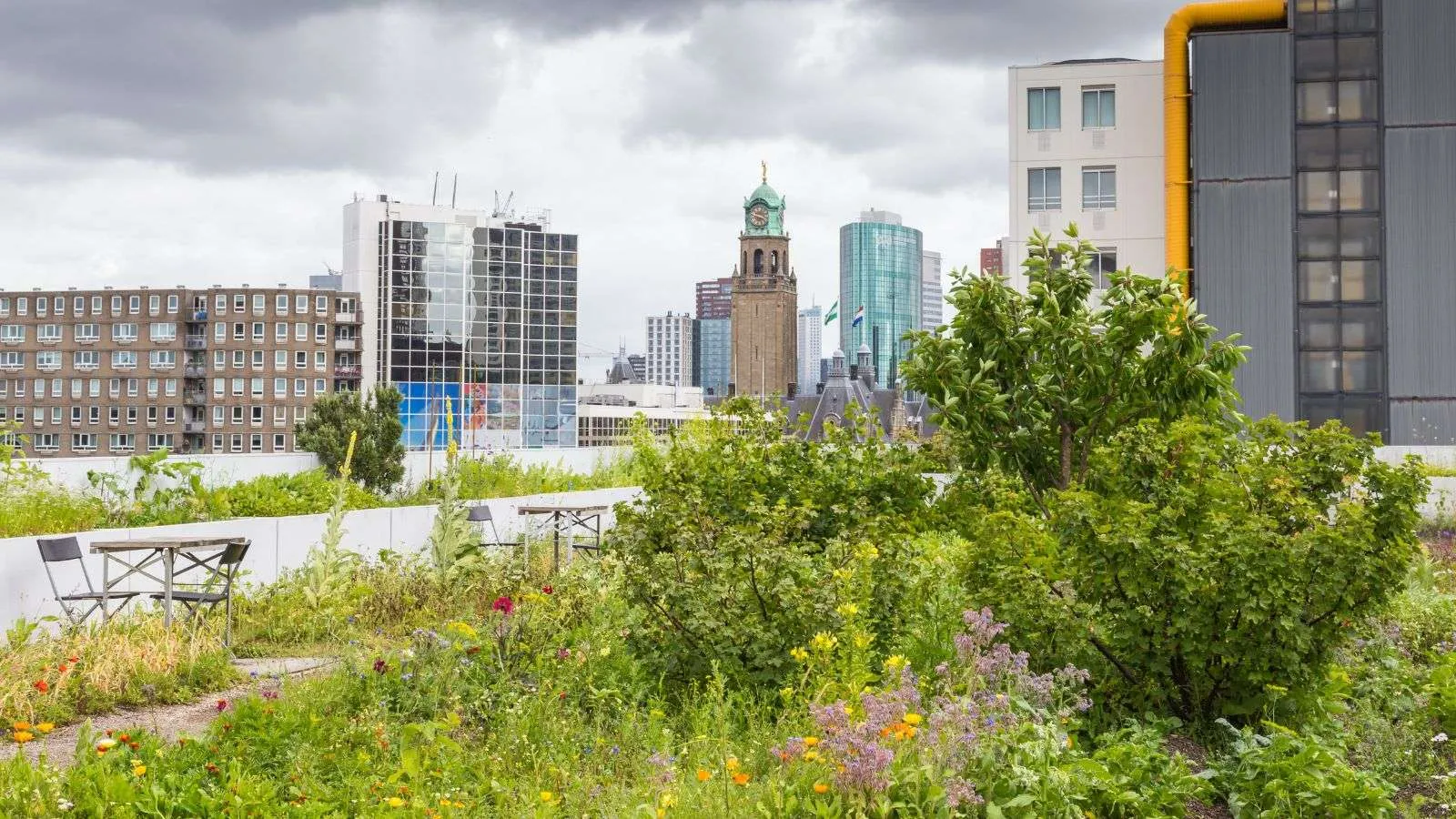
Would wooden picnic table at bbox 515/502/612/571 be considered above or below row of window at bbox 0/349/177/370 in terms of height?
below

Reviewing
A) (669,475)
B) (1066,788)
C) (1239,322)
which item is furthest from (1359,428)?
(1066,788)

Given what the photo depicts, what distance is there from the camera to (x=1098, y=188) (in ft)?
104

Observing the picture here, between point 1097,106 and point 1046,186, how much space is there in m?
2.46

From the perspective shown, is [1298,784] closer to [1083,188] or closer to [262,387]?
[1083,188]

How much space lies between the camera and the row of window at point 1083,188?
31.8 meters

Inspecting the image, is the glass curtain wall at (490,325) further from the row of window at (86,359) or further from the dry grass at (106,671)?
the dry grass at (106,671)

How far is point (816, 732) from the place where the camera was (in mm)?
5426

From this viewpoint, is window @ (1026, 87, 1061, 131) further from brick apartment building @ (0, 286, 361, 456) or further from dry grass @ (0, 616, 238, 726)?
brick apartment building @ (0, 286, 361, 456)

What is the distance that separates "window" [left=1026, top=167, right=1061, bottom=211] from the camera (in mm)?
31922

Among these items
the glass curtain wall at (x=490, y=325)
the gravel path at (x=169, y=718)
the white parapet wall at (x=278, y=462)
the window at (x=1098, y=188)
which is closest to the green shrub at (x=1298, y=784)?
the gravel path at (x=169, y=718)

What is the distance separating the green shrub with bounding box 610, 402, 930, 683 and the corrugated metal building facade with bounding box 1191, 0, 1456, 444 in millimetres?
24138

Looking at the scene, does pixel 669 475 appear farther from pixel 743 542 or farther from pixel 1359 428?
pixel 1359 428

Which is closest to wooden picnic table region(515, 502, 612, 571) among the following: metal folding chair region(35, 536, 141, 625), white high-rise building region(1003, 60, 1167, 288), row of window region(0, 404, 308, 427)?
metal folding chair region(35, 536, 141, 625)

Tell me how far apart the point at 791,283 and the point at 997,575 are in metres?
176
